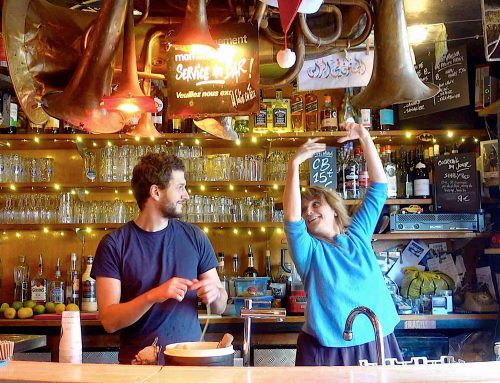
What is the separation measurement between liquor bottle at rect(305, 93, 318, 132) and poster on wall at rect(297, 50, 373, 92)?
1.19m

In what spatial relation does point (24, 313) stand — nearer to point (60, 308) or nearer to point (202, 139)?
point (60, 308)

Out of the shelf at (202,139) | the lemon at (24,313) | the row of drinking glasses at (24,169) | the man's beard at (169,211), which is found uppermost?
the shelf at (202,139)

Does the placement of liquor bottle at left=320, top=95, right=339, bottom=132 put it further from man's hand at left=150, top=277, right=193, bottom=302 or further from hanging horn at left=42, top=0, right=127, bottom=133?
man's hand at left=150, top=277, right=193, bottom=302

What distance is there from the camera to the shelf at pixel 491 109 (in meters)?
4.59

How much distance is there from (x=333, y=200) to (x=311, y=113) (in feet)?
8.25

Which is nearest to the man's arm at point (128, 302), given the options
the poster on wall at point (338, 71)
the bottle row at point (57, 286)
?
the poster on wall at point (338, 71)

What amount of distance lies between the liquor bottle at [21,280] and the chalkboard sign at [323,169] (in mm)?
2526

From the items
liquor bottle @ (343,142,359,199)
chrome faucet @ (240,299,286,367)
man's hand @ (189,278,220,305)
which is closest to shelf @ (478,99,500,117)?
liquor bottle @ (343,142,359,199)

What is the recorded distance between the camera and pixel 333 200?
296 cm

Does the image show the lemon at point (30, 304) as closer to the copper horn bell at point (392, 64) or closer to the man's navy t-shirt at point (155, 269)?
the man's navy t-shirt at point (155, 269)

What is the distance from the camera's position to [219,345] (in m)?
2.03

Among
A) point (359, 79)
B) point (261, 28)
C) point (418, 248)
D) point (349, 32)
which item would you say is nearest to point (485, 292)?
point (418, 248)

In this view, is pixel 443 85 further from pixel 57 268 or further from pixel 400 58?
pixel 57 268

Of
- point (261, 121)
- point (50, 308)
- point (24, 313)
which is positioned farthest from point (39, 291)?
point (261, 121)
